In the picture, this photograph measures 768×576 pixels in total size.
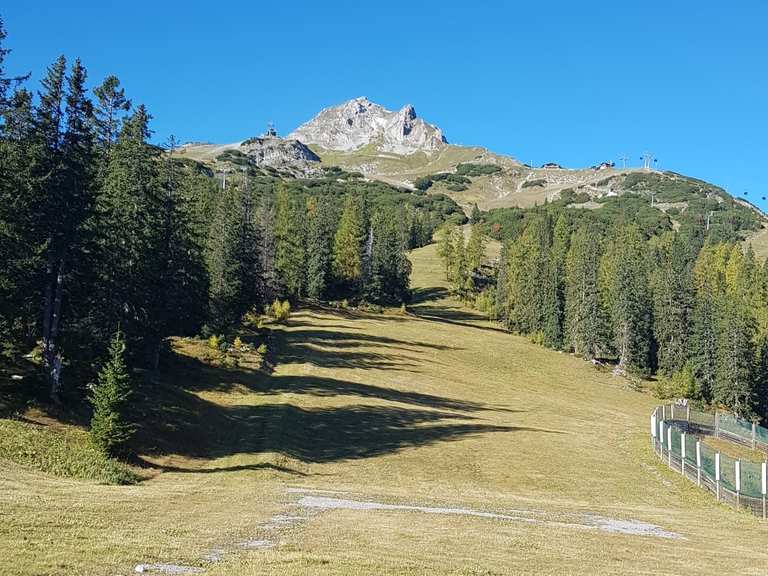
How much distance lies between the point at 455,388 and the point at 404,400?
10281mm

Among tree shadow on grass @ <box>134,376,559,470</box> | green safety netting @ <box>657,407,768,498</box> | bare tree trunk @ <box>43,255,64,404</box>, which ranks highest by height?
bare tree trunk @ <box>43,255,64,404</box>

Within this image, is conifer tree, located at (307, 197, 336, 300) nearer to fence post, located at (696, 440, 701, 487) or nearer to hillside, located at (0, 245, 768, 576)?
hillside, located at (0, 245, 768, 576)

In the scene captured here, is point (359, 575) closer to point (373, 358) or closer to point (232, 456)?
point (232, 456)

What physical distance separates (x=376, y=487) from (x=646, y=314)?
76914mm

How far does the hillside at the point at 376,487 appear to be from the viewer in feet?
49.3

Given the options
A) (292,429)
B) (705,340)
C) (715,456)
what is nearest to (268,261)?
(292,429)

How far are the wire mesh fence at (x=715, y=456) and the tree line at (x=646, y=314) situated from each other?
96.8ft

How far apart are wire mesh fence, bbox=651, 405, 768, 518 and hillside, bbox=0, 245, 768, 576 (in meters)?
1.00

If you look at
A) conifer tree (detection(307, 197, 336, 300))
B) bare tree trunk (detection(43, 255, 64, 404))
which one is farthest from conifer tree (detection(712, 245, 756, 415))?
bare tree trunk (detection(43, 255, 64, 404))

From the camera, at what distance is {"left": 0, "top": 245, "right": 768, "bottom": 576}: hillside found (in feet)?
49.3

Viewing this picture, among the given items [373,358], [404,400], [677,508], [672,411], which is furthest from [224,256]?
[677,508]

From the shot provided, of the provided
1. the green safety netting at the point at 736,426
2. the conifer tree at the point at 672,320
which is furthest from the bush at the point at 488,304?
the green safety netting at the point at 736,426

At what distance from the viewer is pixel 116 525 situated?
16.4 metres

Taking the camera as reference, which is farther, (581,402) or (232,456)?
(581,402)
